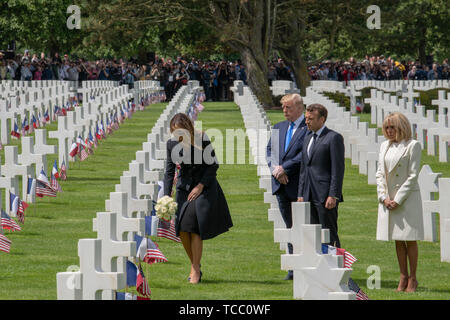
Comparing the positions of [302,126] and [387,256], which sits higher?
[302,126]

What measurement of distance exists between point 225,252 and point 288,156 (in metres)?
1.86

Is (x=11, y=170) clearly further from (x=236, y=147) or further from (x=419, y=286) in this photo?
(x=236, y=147)

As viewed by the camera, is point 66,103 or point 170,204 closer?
point 170,204

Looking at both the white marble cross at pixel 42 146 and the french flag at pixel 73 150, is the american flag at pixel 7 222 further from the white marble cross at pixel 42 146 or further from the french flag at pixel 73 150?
the french flag at pixel 73 150

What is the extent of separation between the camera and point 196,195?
1068 cm

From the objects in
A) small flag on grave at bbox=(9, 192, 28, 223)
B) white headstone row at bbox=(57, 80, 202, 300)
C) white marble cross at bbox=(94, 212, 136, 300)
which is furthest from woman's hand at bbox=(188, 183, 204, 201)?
small flag on grave at bbox=(9, 192, 28, 223)

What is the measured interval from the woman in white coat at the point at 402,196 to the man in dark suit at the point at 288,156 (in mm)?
1036

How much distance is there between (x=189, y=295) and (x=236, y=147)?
1503cm

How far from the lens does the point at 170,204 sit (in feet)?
32.9

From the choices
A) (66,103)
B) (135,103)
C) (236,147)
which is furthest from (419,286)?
(135,103)

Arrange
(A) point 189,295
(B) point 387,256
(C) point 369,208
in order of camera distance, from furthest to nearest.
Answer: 1. (C) point 369,208
2. (B) point 387,256
3. (A) point 189,295

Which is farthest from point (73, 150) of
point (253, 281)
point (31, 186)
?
point (253, 281)
